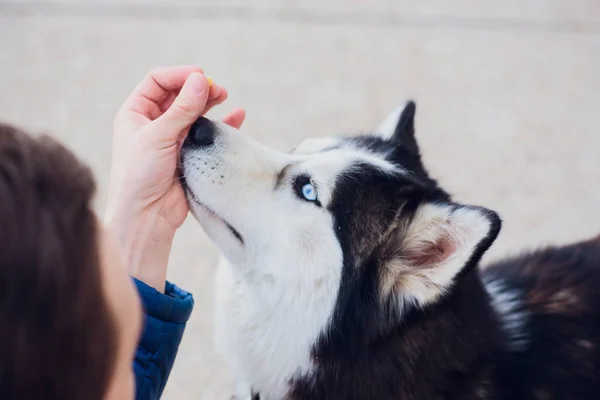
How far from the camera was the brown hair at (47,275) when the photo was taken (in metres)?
0.54

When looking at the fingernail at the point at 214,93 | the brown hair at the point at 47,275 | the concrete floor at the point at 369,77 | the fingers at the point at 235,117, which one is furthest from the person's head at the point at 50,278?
the concrete floor at the point at 369,77

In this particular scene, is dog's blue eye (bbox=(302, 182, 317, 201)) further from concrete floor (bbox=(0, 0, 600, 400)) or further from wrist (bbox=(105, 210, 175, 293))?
concrete floor (bbox=(0, 0, 600, 400))

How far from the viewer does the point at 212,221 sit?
4.18 ft

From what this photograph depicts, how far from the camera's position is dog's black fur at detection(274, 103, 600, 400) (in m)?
1.20

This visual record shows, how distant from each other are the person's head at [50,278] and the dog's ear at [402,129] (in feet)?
3.08

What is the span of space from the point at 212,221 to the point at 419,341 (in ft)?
1.67

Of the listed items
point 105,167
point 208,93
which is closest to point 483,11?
point 105,167

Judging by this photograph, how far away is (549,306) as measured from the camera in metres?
1.40

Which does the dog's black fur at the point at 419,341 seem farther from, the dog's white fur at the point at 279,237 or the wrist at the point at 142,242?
the wrist at the point at 142,242

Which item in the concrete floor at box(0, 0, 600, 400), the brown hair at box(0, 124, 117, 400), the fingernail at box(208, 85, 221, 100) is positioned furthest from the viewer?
the concrete floor at box(0, 0, 600, 400)

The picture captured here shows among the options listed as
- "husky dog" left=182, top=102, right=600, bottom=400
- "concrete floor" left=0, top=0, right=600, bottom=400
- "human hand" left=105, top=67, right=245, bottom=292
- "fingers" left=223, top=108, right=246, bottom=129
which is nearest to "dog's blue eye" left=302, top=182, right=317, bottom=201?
"husky dog" left=182, top=102, right=600, bottom=400

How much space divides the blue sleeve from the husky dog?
0.17 m

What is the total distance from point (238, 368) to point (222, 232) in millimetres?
390

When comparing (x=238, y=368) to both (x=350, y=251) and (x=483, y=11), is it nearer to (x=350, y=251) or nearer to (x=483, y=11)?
(x=350, y=251)
